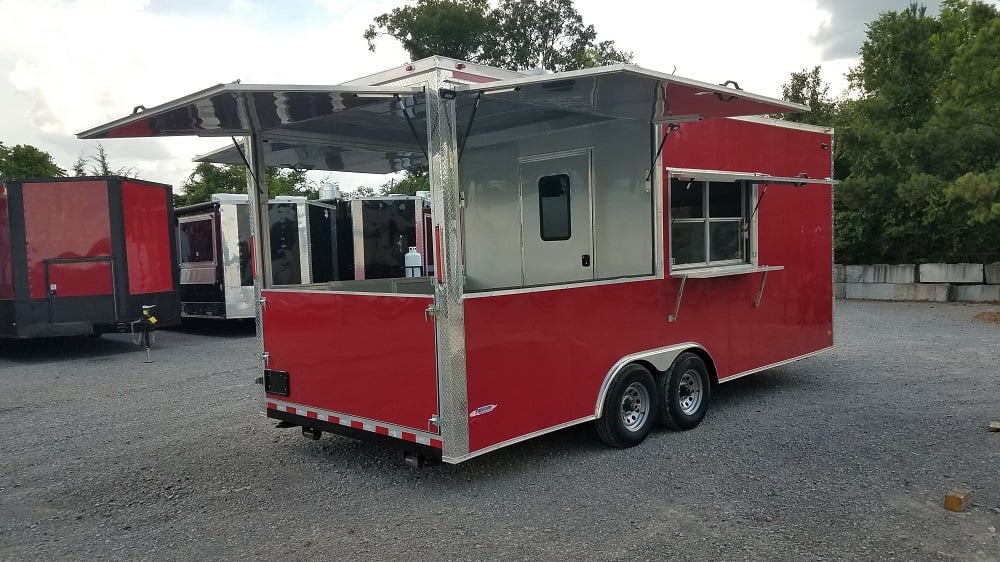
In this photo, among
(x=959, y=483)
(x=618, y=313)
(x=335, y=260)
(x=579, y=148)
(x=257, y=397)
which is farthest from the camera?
(x=335, y=260)

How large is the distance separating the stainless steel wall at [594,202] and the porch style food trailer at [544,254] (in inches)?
0.6

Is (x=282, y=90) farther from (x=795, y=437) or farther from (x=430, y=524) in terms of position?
(x=795, y=437)

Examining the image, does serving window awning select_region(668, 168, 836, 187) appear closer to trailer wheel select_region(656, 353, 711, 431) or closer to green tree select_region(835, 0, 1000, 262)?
trailer wheel select_region(656, 353, 711, 431)

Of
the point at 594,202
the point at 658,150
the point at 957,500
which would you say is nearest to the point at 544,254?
the point at 594,202

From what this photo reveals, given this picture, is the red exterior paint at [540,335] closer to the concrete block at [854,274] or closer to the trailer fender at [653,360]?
the trailer fender at [653,360]

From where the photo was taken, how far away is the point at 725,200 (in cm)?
637

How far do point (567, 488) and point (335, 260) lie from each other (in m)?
9.08

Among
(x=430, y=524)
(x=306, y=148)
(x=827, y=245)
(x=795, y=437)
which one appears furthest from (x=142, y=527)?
(x=827, y=245)

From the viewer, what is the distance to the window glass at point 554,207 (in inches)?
238

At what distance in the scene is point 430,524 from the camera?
157 inches

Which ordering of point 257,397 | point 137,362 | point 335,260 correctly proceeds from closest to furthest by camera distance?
point 257,397 < point 137,362 < point 335,260

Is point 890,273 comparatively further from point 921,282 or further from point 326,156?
point 326,156

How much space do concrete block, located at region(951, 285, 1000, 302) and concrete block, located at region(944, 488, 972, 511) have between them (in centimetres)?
1319

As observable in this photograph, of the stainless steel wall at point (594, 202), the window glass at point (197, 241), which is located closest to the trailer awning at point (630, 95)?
A: the stainless steel wall at point (594, 202)
